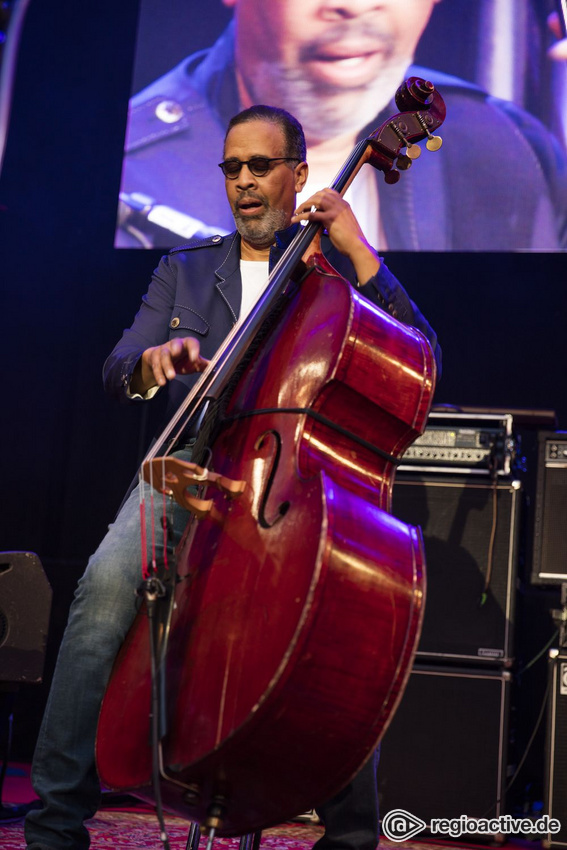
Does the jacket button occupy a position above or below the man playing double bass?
above

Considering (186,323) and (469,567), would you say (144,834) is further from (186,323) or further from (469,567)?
(186,323)

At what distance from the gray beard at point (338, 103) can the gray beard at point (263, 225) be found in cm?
179

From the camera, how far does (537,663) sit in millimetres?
3672

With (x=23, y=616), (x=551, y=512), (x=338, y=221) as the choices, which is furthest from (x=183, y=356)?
(x=551, y=512)

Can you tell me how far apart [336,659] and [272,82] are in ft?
10.4

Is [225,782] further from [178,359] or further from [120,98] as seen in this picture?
[120,98]

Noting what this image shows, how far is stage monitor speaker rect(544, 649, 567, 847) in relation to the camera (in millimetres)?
2766

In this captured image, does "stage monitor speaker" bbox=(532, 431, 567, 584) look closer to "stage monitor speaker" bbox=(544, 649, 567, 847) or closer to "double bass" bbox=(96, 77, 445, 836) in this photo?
"stage monitor speaker" bbox=(544, 649, 567, 847)

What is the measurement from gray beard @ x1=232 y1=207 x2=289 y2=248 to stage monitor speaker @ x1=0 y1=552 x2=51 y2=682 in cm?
121

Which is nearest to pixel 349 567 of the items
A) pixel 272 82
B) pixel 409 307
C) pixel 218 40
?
pixel 409 307

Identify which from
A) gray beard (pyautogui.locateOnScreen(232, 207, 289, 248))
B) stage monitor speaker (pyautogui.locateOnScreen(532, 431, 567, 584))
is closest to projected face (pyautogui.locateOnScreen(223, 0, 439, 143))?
stage monitor speaker (pyautogui.locateOnScreen(532, 431, 567, 584))

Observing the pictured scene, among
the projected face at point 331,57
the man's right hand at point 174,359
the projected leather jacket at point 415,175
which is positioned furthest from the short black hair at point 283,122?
the projected face at point 331,57

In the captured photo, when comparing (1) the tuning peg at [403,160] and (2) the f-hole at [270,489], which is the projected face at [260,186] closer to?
(1) the tuning peg at [403,160]

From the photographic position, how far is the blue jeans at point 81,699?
1621mm
